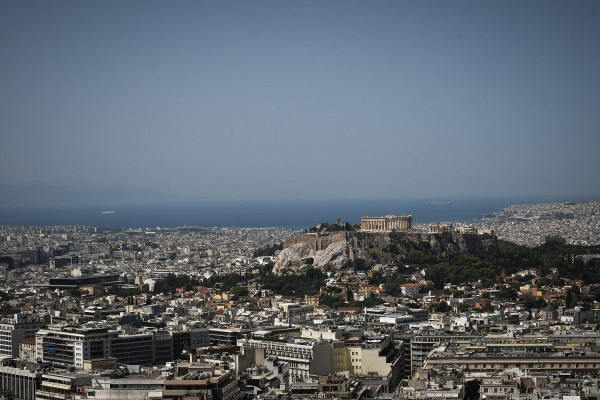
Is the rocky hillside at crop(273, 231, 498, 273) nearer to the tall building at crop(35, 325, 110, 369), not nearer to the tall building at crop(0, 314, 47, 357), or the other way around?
the tall building at crop(0, 314, 47, 357)

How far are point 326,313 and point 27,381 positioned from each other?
18.9 meters

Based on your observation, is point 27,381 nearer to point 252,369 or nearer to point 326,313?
point 252,369

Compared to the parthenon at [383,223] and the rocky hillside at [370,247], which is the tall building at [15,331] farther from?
the parthenon at [383,223]

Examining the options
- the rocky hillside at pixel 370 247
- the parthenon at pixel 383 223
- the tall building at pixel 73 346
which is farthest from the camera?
the parthenon at pixel 383 223

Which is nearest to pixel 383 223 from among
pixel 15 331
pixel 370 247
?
pixel 370 247

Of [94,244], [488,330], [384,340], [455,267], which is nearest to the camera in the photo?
[384,340]

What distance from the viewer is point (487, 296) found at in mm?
64062

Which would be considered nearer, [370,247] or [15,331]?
[15,331]

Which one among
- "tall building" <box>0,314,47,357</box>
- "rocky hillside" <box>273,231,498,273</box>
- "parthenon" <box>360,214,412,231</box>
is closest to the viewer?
"tall building" <box>0,314,47,357</box>

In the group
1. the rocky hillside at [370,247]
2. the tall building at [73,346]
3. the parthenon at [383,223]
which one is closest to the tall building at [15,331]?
the tall building at [73,346]

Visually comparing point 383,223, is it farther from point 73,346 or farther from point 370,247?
point 73,346

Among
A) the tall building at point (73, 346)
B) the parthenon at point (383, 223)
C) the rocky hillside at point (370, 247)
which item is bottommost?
the tall building at point (73, 346)

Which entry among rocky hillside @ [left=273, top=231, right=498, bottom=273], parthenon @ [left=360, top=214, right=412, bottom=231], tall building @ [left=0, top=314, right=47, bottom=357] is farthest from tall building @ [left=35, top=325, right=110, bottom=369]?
parthenon @ [left=360, top=214, right=412, bottom=231]

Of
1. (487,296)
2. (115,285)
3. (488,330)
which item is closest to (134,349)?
(488,330)
